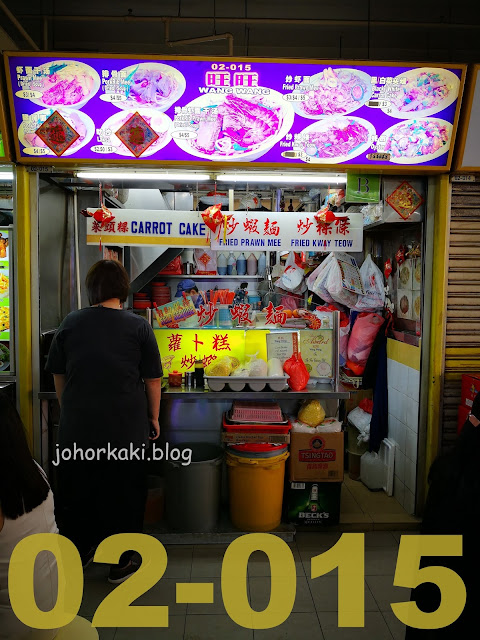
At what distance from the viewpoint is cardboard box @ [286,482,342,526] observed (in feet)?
13.7

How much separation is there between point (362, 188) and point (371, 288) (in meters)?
1.37

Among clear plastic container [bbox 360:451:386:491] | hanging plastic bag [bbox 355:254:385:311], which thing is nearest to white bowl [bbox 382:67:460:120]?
hanging plastic bag [bbox 355:254:385:311]

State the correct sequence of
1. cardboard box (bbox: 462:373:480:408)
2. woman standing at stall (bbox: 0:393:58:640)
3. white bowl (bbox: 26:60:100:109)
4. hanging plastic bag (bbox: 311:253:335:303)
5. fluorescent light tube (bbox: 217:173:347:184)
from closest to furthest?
1. woman standing at stall (bbox: 0:393:58:640)
2. white bowl (bbox: 26:60:100:109)
3. cardboard box (bbox: 462:373:480:408)
4. fluorescent light tube (bbox: 217:173:347:184)
5. hanging plastic bag (bbox: 311:253:335:303)

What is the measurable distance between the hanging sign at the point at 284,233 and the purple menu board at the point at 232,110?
1.61 feet

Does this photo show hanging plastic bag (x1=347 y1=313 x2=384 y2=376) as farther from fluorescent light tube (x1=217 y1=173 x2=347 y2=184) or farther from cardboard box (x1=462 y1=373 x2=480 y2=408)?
fluorescent light tube (x1=217 y1=173 x2=347 y2=184)

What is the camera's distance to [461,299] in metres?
4.23

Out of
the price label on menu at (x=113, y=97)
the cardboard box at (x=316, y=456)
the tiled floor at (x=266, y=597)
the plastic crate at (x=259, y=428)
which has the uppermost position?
the price label on menu at (x=113, y=97)

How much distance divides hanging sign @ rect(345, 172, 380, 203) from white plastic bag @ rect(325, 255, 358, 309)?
Result: 46.9 inches

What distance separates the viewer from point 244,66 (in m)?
3.76

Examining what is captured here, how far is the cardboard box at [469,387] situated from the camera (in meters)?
3.97

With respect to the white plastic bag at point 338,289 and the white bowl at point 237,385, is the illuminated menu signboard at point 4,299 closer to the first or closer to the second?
the white bowl at point 237,385

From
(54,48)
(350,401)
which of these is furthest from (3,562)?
(54,48)

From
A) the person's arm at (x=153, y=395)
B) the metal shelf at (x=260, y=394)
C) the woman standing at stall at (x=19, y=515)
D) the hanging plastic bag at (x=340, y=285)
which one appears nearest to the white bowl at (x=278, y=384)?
the metal shelf at (x=260, y=394)

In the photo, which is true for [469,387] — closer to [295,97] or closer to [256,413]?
[256,413]
